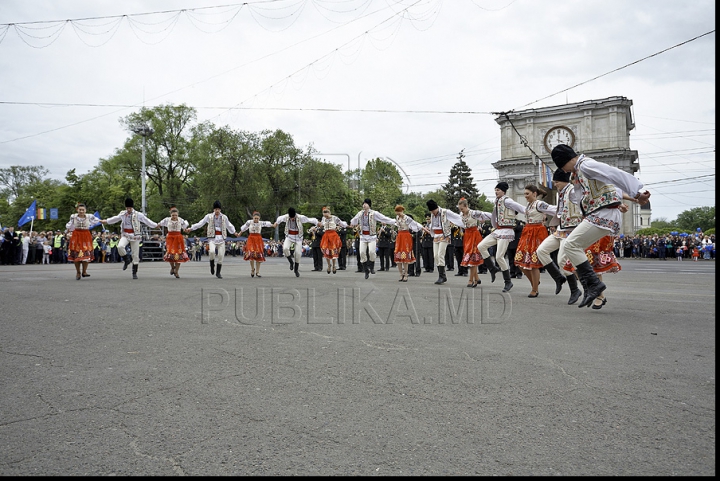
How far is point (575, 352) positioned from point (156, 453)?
3567 millimetres

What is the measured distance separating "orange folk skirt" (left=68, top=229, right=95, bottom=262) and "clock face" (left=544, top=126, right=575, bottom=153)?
5346 centimetres

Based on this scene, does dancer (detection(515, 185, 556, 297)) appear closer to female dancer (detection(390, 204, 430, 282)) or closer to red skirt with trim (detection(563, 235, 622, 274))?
red skirt with trim (detection(563, 235, 622, 274))

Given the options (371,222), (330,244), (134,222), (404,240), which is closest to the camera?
(404,240)

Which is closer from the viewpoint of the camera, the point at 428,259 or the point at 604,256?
the point at 604,256

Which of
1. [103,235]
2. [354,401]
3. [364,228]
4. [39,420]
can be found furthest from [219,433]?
[103,235]

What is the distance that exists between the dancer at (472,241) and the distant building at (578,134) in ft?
153

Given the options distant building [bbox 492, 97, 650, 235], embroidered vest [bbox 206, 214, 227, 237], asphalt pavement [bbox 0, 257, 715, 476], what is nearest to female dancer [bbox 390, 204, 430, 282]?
embroidered vest [bbox 206, 214, 227, 237]

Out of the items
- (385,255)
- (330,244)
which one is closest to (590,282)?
(330,244)

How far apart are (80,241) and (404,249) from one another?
29.0 ft

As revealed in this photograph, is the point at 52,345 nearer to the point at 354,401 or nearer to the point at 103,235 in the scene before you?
the point at 354,401

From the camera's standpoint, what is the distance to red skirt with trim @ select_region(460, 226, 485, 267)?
11.8 metres

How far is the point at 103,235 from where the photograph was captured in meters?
33.8

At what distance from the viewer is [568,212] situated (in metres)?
8.32

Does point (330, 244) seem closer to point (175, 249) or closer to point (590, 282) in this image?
point (175, 249)
